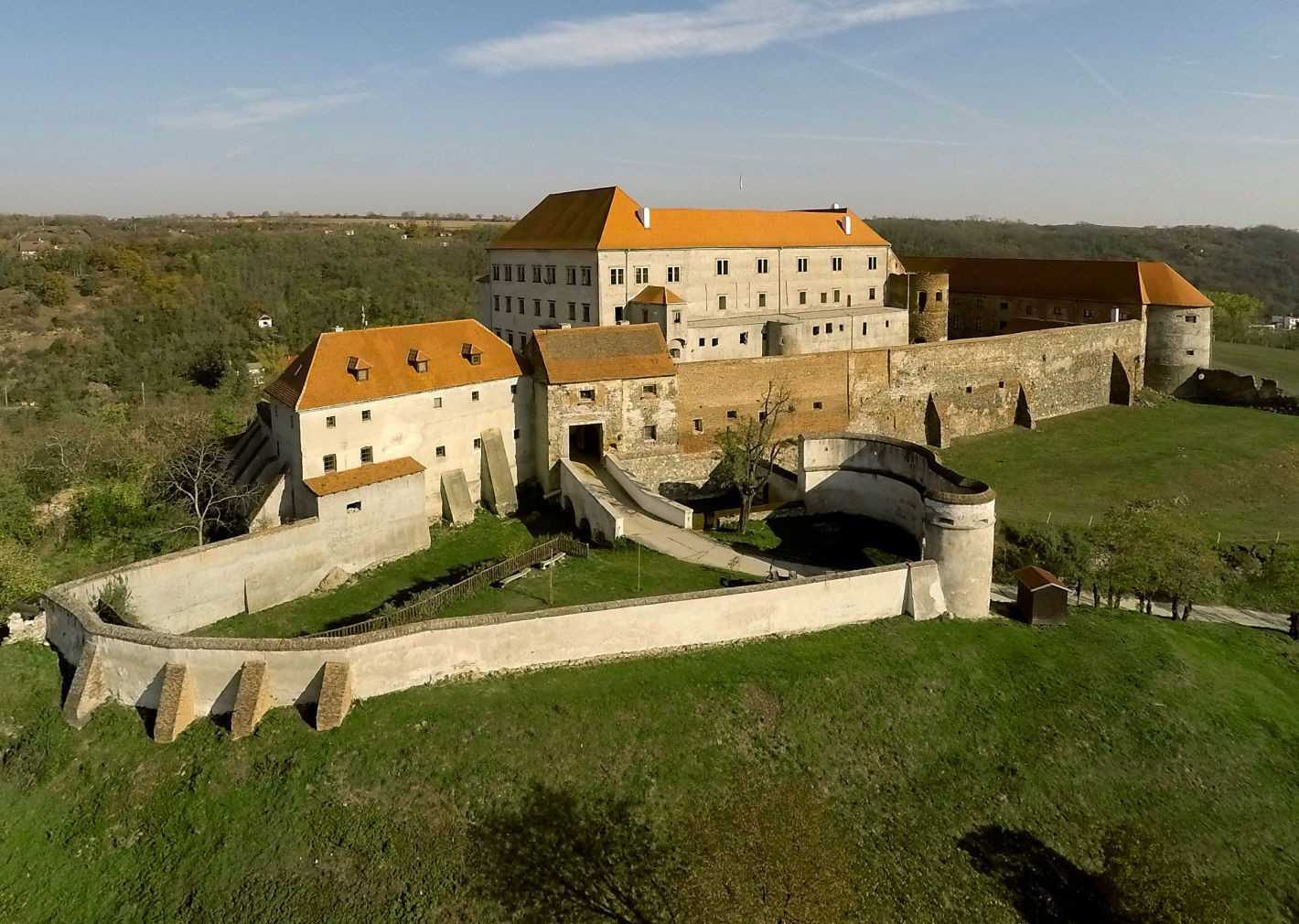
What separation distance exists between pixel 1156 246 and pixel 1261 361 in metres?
67.7

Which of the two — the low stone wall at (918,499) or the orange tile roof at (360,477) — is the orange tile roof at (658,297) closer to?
the low stone wall at (918,499)

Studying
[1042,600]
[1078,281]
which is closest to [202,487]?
[1042,600]

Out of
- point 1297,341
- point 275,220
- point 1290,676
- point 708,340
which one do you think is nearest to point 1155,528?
point 1290,676

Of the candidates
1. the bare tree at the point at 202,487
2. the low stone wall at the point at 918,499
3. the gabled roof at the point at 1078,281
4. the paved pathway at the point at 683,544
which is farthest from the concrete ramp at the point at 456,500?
the gabled roof at the point at 1078,281

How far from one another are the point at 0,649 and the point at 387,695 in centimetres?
887

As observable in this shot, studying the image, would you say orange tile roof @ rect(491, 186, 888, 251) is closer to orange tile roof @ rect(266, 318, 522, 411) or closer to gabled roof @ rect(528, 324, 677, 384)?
gabled roof @ rect(528, 324, 677, 384)

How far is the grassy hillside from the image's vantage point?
108 metres

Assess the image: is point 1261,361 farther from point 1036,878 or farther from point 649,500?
point 1036,878

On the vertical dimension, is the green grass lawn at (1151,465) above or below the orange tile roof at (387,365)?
below

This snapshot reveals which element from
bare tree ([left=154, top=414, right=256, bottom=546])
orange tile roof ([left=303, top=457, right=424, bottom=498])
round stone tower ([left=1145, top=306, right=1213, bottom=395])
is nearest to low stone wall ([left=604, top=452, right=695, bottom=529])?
orange tile roof ([left=303, top=457, right=424, bottom=498])

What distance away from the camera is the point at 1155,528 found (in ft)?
88.1

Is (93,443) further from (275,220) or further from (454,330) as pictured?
(275,220)

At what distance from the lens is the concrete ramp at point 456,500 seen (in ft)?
102

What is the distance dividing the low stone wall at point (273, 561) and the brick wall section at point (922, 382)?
11274mm
